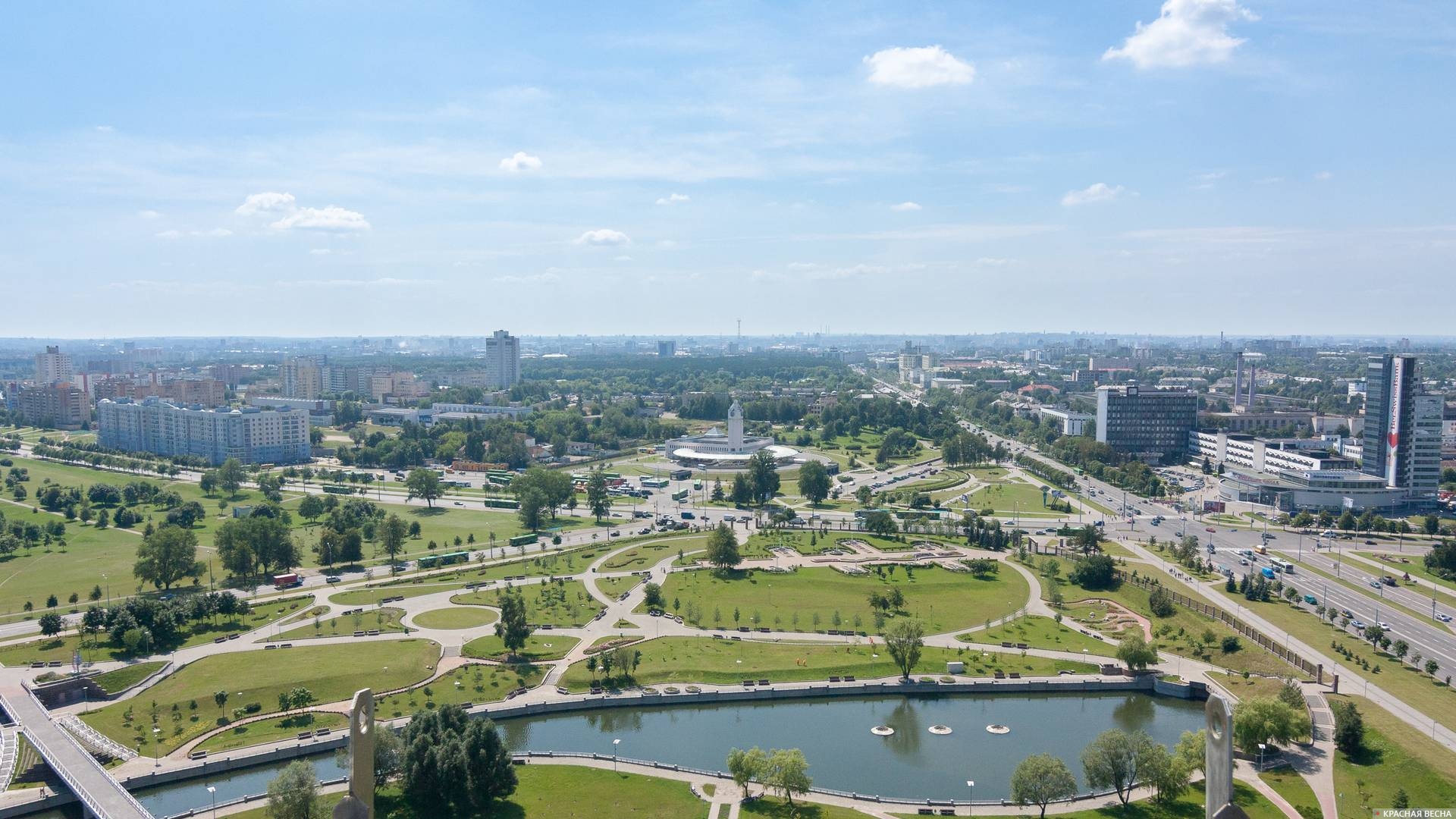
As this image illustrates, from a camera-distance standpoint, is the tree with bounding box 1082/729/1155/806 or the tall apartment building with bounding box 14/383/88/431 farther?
the tall apartment building with bounding box 14/383/88/431

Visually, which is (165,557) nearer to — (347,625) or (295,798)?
(347,625)

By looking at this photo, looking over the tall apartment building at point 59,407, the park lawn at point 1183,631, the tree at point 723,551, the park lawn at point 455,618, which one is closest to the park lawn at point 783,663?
the park lawn at point 1183,631

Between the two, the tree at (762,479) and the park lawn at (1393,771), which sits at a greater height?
the tree at (762,479)

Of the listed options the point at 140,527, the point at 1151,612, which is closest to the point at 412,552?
the point at 140,527

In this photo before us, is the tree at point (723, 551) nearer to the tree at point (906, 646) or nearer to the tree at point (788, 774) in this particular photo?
the tree at point (906, 646)

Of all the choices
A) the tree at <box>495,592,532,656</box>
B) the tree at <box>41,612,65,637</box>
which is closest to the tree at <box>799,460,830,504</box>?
the tree at <box>495,592,532,656</box>

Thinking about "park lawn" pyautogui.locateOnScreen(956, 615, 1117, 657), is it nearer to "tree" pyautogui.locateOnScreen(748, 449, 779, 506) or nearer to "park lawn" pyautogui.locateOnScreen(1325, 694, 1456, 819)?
"park lawn" pyautogui.locateOnScreen(1325, 694, 1456, 819)
